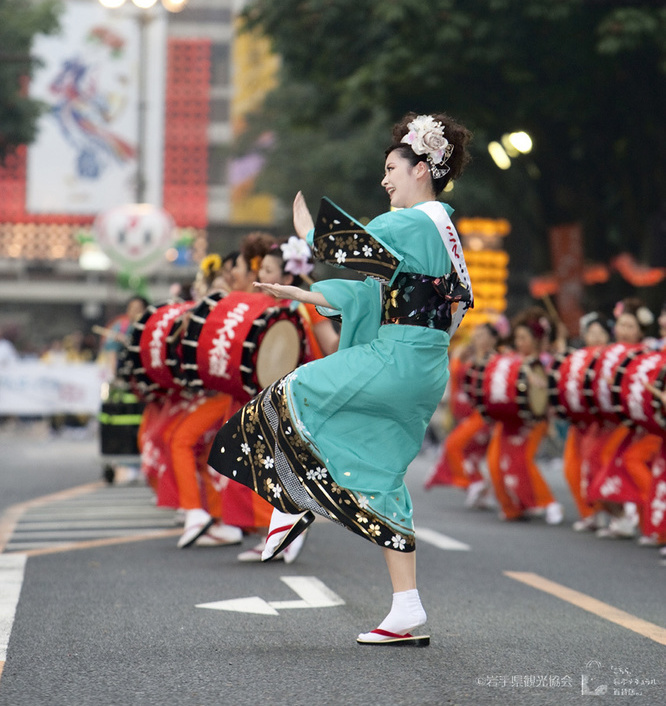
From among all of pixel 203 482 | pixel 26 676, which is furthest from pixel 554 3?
pixel 26 676

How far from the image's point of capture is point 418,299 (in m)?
5.04

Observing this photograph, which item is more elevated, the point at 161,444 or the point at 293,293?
the point at 293,293

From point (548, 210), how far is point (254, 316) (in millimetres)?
16490

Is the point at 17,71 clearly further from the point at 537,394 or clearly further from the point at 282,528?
the point at 282,528

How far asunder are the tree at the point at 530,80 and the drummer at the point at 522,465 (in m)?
7.23

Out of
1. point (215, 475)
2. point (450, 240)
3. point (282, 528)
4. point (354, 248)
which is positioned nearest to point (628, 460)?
point (215, 475)

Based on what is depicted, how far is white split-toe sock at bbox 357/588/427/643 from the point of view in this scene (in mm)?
5027

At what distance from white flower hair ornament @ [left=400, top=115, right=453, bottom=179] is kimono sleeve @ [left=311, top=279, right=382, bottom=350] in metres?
0.52

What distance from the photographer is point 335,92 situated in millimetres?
21891

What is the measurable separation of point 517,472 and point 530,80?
9.81 m

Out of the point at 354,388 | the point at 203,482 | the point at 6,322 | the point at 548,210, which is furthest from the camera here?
the point at 6,322

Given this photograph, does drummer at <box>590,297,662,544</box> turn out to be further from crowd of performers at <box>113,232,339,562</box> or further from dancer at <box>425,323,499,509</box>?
crowd of performers at <box>113,232,339,562</box>

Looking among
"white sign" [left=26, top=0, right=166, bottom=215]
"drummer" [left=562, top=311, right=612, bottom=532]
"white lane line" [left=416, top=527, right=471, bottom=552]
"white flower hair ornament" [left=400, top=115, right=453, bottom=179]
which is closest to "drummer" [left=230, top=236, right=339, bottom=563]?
"white lane line" [left=416, top=527, right=471, bottom=552]

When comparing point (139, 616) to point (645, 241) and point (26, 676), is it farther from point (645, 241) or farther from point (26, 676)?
point (645, 241)
